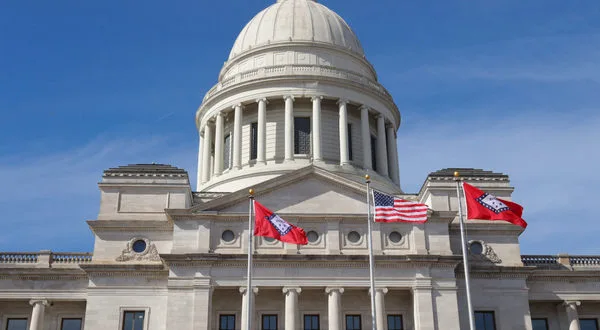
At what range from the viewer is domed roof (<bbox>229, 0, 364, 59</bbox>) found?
5562cm

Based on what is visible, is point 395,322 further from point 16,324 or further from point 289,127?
point 16,324

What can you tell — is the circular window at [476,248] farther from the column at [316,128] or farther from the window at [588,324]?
the column at [316,128]

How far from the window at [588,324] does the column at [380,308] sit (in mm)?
13046

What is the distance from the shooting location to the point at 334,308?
36344mm

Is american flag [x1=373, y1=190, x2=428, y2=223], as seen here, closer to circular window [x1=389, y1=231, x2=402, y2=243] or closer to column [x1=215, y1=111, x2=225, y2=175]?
circular window [x1=389, y1=231, x2=402, y2=243]

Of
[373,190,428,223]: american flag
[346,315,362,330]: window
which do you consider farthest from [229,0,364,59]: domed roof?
[373,190,428,223]: american flag

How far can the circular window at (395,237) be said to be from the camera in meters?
38.3

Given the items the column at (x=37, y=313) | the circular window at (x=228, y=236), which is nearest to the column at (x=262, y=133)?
the circular window at (x=228, y=236)

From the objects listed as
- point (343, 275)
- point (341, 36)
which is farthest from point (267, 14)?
point (343, 275)

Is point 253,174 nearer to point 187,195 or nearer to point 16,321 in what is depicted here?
point 187,195

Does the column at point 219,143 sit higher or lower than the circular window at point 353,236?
higher

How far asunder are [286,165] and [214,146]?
8075mm

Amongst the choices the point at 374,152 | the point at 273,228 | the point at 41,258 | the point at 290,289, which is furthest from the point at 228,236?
the point at 374,152

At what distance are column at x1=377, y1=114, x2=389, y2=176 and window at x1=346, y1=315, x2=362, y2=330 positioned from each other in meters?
15.7
